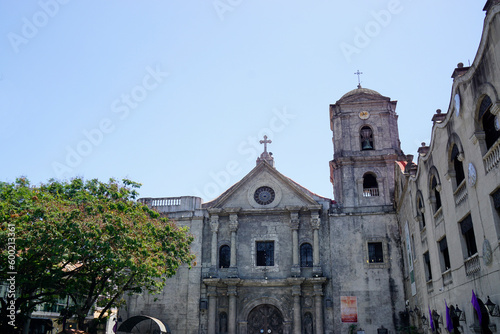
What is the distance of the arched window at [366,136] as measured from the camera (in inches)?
1118

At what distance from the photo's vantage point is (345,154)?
28094 mm

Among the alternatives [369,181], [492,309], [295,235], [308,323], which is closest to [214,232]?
[295,235]

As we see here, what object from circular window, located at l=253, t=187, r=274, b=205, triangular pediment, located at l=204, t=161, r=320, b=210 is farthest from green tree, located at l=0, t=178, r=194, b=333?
circular window, located at l=253, t=187, r=274, b=205

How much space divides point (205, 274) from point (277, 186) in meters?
6.74

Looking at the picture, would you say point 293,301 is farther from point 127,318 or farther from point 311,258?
point 127,318

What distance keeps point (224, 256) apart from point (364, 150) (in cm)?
1066

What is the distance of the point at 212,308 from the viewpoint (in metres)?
25.5

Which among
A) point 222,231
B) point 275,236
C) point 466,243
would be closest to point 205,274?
point 222,231

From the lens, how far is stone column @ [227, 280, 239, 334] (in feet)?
81.7

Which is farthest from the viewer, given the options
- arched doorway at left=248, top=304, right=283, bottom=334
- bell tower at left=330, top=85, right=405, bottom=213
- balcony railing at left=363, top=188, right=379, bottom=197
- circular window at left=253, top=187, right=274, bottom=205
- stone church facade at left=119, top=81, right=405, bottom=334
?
circular window at left=253, top=187, right=274, bottom=205

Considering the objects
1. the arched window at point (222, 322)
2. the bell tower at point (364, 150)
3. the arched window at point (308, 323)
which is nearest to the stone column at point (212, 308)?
the arched window at point (222, 322)

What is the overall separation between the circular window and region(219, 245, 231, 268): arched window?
134 inches

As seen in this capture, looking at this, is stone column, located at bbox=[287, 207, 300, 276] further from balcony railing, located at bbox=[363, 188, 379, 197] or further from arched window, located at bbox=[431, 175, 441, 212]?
arched window, located at bbox=[431, 175, 441, 212]

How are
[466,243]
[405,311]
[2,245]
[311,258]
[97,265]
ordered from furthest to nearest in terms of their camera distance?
[311,258]
[405,311]
[97,265]
[2,245]
[466,243]
